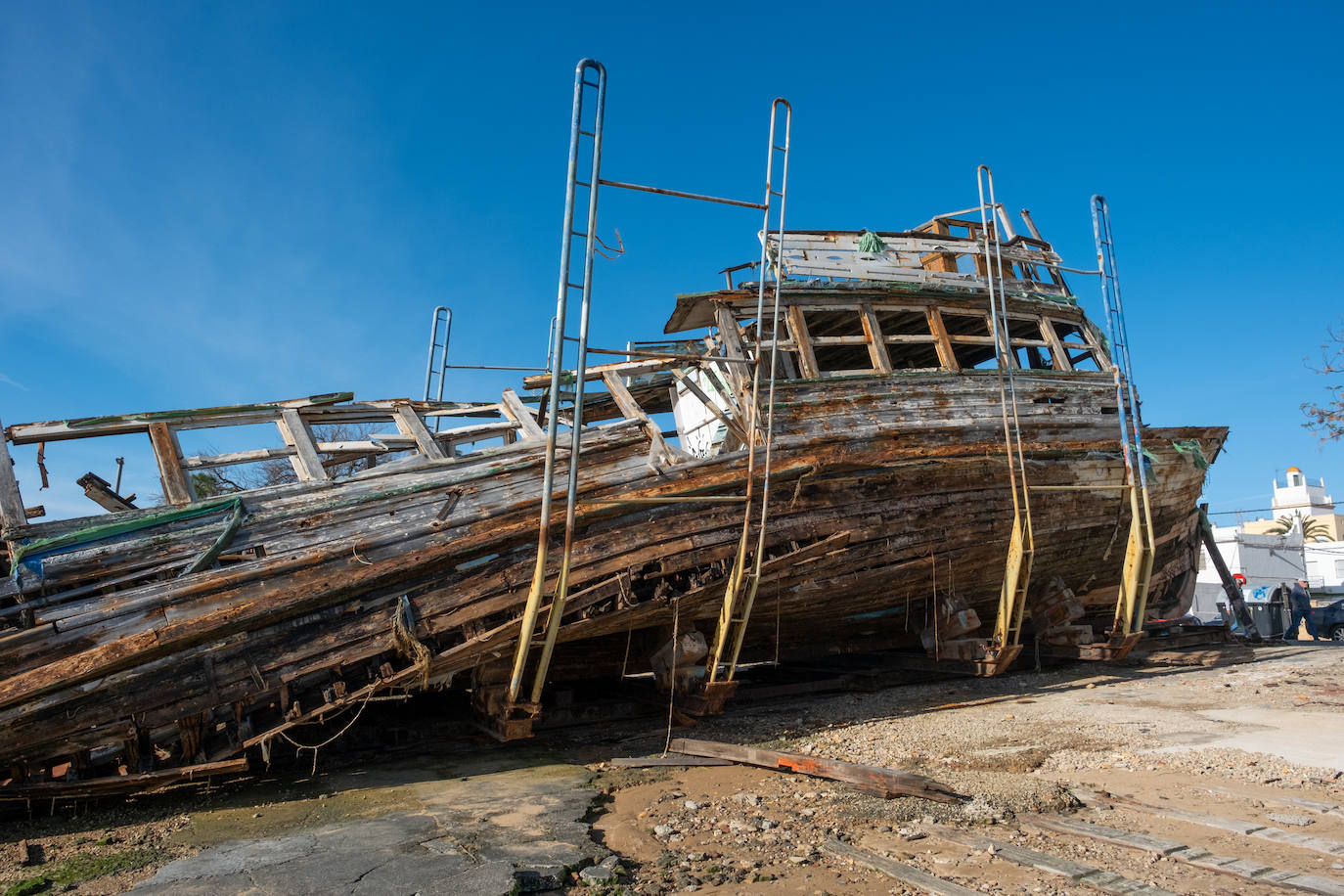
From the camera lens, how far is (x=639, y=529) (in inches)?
303

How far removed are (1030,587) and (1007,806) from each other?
271 inches

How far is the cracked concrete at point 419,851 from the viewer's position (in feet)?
14.0

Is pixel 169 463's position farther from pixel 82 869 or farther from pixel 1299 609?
pixel 1299 609

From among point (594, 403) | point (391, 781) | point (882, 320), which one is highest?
point (882, 320)

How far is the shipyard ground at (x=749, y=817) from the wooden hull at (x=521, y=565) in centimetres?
85

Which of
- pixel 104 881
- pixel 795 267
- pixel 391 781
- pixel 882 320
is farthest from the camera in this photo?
pixel 882 320

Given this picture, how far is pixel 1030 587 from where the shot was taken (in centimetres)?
1145

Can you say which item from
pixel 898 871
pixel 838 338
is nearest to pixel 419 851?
pixel 898 871

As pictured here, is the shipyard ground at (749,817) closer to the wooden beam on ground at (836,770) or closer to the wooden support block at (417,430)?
the wooden beam on ground at (836,770)

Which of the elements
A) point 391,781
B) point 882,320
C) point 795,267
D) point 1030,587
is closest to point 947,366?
point 882,320

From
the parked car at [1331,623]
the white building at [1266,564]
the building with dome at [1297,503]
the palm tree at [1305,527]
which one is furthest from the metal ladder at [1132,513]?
the building with dome at [1297,503]

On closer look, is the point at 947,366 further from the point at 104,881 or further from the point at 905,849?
the point at 104,881

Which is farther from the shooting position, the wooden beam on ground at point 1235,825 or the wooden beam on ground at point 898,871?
the wooden beam on ground at point 1235,825

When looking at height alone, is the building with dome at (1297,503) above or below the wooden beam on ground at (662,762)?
above
